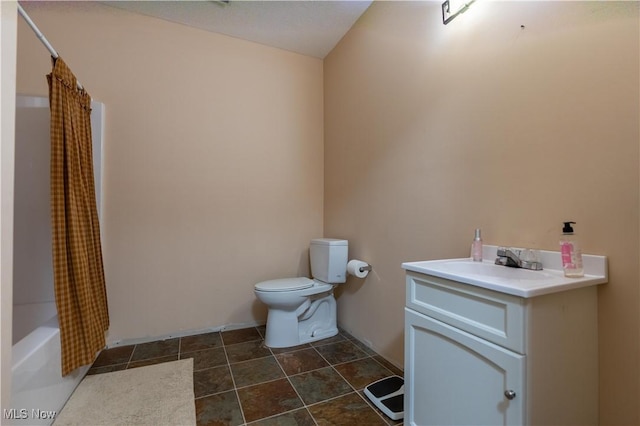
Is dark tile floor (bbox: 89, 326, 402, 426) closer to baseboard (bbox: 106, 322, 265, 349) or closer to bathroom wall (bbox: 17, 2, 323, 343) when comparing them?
baseboard (bbox: 106, 322, 265, 349)

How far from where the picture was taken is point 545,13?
1.08 meters

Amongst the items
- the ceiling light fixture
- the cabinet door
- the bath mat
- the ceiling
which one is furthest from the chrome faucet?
the ceiling

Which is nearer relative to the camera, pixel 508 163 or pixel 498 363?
pixel 498 363

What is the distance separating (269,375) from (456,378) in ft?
3.80

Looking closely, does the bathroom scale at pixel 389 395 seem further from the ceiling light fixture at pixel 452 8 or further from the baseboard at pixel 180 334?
the ceiling light fixture at pixel 452 8

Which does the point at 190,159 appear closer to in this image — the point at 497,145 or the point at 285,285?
the point at 285,285

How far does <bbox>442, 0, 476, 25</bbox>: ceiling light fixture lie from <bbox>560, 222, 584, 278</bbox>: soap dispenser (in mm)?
1096

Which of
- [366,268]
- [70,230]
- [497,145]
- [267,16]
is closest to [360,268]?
[366,268]

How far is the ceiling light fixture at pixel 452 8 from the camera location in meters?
1.36

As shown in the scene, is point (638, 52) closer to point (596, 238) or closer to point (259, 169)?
point (596, 238)

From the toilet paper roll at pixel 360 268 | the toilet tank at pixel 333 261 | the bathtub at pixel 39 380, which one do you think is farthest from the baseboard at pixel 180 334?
the toilet paper roll at pixel 360 268

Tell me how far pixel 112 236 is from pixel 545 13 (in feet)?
9.01

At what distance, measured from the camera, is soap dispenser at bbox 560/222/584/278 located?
0.93 m

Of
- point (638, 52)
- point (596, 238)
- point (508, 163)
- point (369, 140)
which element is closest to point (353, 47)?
point (369, 140)
